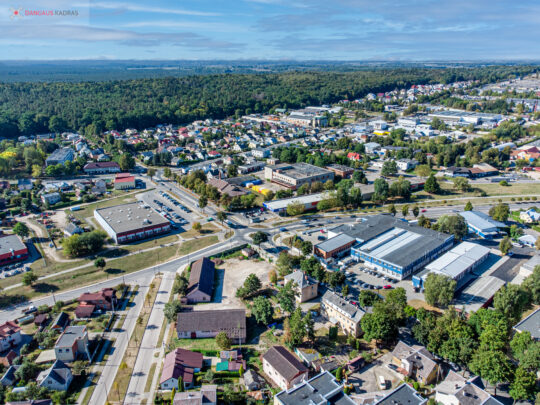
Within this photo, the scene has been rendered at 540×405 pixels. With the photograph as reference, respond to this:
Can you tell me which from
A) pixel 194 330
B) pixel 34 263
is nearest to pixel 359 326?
pixel 194 330

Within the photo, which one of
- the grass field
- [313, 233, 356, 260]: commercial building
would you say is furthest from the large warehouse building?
[313, 233, 356, 260]: commercial building

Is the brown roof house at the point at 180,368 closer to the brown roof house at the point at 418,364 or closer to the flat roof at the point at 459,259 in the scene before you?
the brown roof house at the point at 418,364

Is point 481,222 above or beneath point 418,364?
above

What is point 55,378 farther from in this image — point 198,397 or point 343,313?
point 343,313

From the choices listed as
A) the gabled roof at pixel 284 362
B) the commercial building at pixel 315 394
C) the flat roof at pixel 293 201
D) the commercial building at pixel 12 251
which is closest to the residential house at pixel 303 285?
the gabled roof at pixel 284 362

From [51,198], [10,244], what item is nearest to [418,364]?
[10,244]
